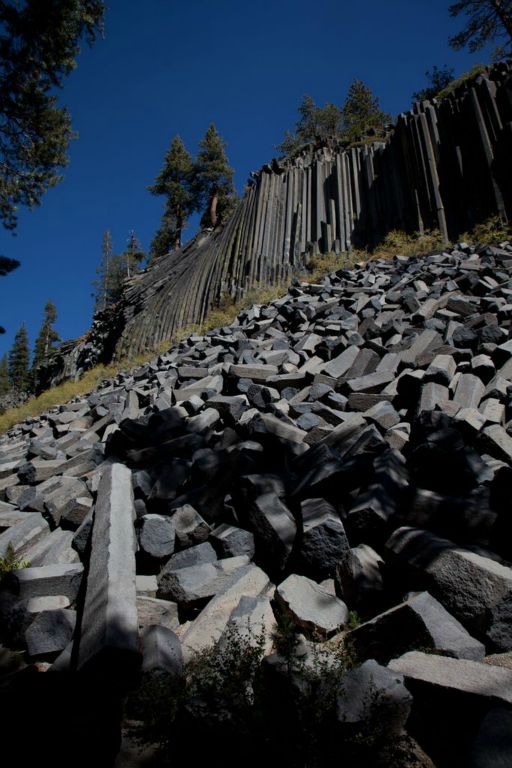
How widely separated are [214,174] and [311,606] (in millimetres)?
32813

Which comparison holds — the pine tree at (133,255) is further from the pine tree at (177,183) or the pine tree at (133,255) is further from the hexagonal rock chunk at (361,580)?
the hexagonal rock chunk at (361,580)

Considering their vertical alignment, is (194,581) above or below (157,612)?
above

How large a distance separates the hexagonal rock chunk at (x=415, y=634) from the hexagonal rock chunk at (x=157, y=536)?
1.26 m

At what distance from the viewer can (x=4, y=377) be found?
63.5m

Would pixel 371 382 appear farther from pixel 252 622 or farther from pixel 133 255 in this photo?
pixel 133 255

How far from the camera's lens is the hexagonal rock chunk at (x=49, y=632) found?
6.78ft

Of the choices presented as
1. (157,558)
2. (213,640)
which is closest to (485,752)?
(213,640)

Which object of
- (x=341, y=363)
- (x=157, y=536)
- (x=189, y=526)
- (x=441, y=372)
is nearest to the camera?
(x=157, y=536)

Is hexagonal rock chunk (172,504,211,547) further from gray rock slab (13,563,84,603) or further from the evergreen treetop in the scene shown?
the evergreen treetop

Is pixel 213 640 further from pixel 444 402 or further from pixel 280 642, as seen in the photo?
pixel 444 402

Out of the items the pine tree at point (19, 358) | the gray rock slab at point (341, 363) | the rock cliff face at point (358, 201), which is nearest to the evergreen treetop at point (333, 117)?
the rock cliff face at point (358, 201)

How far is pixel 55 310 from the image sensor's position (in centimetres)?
6184

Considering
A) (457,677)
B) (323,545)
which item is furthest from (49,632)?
(457,677)

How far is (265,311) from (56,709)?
7.21m
